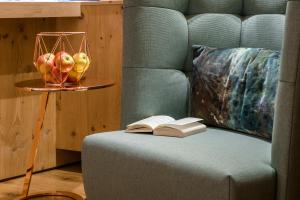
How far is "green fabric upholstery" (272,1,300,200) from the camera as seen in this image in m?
1.69

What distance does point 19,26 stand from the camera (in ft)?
9.29

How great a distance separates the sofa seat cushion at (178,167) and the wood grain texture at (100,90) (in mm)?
797

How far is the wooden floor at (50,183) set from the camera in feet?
8.87

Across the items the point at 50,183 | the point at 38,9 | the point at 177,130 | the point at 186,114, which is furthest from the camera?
the point at 50,183

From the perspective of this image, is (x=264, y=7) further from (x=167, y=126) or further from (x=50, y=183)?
(x=50, y=183)

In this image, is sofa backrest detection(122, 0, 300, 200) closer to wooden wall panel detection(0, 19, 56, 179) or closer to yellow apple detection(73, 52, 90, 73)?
yellow apple detection(73, 52, 90, 73)

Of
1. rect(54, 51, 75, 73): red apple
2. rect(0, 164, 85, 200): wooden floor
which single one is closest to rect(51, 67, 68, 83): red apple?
rect(54, 51, 75, 73): red apple

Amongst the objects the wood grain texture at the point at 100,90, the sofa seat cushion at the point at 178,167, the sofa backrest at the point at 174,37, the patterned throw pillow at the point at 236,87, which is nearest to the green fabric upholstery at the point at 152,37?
the sofa backrest at the point at 174,37

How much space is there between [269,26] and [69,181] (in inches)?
52.4

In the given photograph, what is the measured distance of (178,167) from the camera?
5.77 feet

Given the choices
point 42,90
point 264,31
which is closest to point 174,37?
point 264,31

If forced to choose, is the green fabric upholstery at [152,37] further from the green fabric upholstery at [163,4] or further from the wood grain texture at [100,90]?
the wood grain texture at [100,90]

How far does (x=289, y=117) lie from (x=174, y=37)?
0.72 metres

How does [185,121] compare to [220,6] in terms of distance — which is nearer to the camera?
[185,121]
